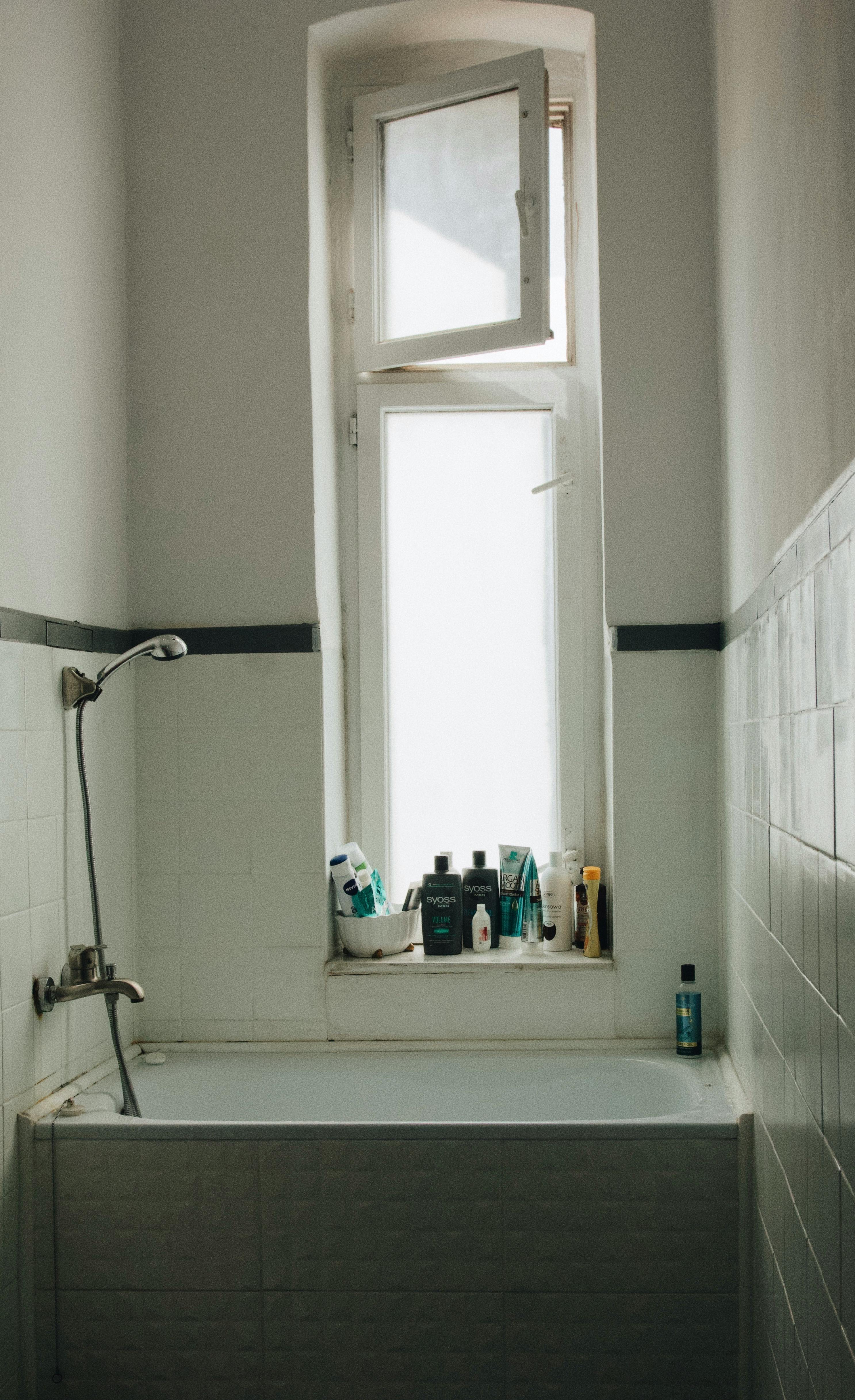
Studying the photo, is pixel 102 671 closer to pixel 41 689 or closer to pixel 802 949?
pixel 41 689

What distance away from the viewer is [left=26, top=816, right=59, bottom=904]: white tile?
189cm

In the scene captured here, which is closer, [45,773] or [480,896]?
[45,773]

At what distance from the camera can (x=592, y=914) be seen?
7.50 ft

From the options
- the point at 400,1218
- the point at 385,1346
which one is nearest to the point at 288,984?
the point at 400,1218

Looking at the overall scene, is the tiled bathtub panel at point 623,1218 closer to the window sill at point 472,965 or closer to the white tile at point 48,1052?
the window sill at point 472,965

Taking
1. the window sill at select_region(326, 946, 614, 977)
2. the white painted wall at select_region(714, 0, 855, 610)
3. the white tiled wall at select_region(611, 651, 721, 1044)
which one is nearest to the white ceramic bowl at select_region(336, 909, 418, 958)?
the window sill at select_region(326, 946, 614, 977)

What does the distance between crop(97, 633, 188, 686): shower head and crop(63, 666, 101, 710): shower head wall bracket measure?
0.02 m

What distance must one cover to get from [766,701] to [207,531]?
50.0 inches

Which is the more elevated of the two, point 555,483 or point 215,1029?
point 555,483

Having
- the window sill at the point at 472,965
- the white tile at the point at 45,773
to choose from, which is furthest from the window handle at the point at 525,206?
the window sill at the point at 472,965

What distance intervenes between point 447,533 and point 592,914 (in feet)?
2.96

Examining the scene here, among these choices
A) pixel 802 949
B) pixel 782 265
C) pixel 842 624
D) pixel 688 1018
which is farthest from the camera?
pixel 688 1018

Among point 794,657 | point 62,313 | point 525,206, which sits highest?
point 525,206

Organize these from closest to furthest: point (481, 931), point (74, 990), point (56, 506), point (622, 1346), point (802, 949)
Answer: point (802, 949) → point (622, 1346) → point (74, 990) → point (56, 506) → point (481, 931)
